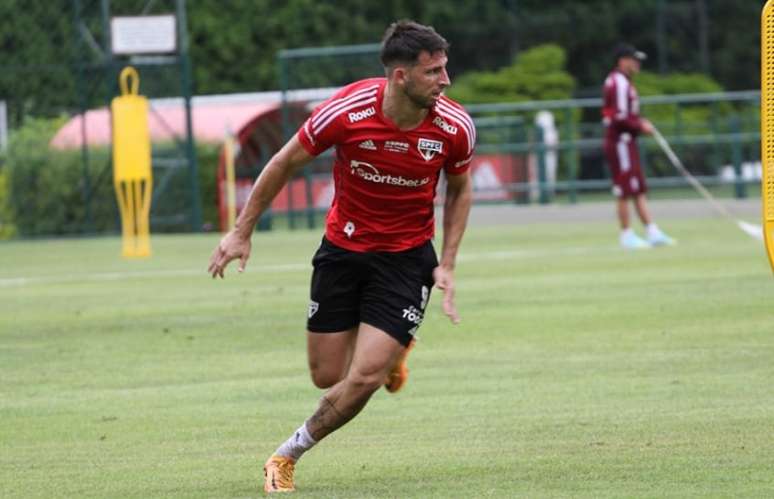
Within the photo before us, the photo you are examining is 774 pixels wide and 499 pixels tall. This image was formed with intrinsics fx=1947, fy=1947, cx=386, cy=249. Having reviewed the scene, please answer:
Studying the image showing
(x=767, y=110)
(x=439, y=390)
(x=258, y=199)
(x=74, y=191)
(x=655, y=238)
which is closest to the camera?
(x=258, y=199)

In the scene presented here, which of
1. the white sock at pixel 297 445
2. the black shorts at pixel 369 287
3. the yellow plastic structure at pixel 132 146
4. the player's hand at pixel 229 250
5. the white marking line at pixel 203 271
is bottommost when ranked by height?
the white marking line at pixel 203 271

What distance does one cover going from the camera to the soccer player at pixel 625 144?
22672mm

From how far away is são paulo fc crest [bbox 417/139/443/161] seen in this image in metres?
8.36

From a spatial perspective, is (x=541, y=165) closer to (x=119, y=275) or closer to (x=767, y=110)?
(x=119, y=275)

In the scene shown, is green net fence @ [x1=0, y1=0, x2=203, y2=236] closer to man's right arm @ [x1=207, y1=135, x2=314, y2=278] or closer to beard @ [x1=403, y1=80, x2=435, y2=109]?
man's right arm @ [x1=207, y1=135, x2=314, y2=278]

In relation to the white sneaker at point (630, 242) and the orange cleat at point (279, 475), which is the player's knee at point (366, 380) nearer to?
the orange cleat at point (279, 475)

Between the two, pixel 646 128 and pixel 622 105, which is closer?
pixel 646 128

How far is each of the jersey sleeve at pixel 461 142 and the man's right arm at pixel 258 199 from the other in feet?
2.07

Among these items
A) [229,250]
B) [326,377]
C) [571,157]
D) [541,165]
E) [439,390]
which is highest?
[229,250]

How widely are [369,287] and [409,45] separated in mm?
1098

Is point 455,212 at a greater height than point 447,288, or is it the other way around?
point 455,212

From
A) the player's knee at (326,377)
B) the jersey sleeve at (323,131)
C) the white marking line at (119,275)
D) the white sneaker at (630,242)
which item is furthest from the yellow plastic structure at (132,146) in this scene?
the jersey sleeve at (323,131)

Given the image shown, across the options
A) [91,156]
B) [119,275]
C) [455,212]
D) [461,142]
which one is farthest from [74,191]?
[461,142]

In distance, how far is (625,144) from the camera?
23219 mm
